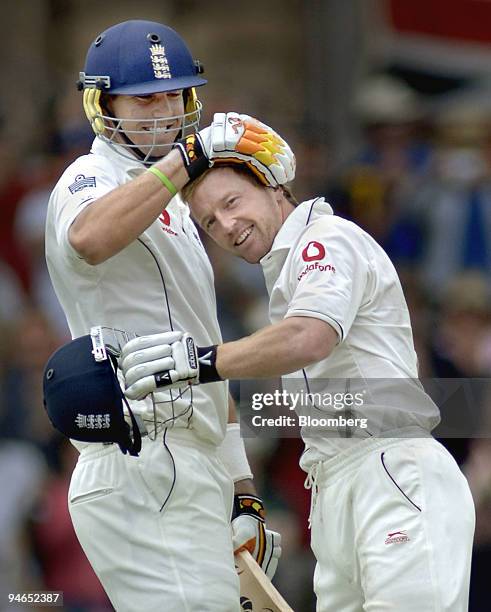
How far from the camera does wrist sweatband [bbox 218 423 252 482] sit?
217 inches

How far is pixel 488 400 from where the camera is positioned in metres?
6.45

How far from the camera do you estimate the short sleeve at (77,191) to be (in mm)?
4945

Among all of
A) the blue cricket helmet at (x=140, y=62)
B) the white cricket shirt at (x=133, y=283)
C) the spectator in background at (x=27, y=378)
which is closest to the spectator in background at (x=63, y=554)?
the spectator in background at (x=27, y=378)

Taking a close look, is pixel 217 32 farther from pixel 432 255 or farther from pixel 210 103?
pixel 432 255

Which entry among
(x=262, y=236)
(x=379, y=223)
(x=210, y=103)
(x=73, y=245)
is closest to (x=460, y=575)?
(x=262, y=236)

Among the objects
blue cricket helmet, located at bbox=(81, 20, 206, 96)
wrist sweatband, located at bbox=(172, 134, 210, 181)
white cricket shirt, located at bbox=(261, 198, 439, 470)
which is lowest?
white cricket shirt, located at bbox=(261, 198, 439, 470)

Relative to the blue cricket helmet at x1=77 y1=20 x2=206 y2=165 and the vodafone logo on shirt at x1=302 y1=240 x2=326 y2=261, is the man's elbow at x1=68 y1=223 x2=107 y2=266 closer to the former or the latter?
the blue cricket helmet at x1=77 y1=20 x2=206 y2=165

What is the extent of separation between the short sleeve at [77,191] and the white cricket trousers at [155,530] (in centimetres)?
68

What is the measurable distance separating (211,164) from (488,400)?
6.59ft

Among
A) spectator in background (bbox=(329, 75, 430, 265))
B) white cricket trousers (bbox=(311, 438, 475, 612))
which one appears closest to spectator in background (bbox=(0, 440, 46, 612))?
spectator in background (bbox=(329, 75, 430, 265))

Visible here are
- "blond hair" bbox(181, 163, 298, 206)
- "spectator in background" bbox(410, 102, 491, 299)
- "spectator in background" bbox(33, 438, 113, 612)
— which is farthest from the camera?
"spectator in background" bbox(410, 102, 491, 299)

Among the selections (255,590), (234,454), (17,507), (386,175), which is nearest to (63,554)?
(17,507)

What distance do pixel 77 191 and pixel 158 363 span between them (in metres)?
0.68

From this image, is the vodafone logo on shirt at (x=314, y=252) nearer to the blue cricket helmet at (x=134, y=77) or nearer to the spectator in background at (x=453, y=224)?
the blue cricket helmet at (x=134, y=77)
